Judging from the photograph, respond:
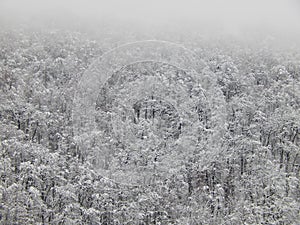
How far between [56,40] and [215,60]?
9.65m

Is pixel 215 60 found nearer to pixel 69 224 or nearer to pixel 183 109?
pixel 183 109

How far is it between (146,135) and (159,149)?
37.7 inches

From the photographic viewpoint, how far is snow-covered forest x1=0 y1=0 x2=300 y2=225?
24656mm

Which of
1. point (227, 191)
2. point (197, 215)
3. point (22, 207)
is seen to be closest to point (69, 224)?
point (22, 207)

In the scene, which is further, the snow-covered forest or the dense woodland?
the snow-covered forest

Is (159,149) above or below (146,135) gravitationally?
below

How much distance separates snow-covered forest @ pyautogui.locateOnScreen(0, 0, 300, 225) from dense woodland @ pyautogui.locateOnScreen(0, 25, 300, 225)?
0.19 ft

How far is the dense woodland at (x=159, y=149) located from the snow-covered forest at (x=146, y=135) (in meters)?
0.06

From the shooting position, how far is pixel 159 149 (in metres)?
27.2

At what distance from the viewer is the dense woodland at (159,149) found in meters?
24.4

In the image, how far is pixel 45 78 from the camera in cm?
3100

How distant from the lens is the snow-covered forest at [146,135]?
24656 millimetres

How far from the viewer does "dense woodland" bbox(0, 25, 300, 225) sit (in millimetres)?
24375

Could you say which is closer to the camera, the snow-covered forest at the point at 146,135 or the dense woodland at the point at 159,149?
the dense woodland at the point at 159,149
